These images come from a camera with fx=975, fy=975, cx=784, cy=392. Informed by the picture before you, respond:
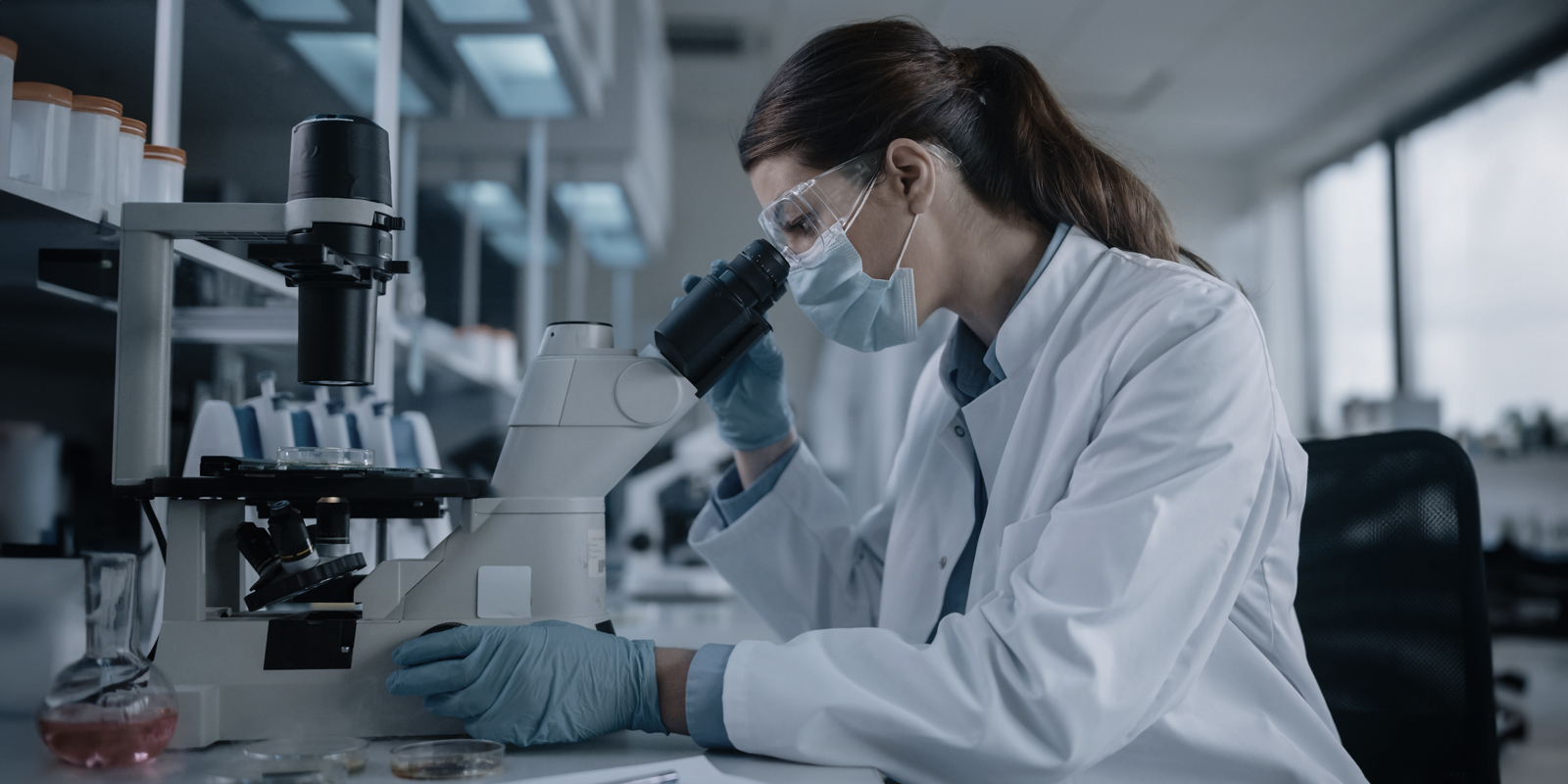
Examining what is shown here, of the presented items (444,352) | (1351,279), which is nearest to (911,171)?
(444,352)

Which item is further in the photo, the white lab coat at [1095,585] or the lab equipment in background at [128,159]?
the lab equipment in background at [128,159]

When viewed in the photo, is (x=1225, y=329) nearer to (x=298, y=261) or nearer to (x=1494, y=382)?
(x=298, y=261)

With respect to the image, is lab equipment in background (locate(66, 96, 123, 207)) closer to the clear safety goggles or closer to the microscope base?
the microscope base

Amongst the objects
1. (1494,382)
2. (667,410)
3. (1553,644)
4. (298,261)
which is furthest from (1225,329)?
(1494,382)

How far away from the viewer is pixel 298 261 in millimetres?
750

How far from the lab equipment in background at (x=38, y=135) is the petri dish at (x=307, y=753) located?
519mm

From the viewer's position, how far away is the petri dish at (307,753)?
65 cm

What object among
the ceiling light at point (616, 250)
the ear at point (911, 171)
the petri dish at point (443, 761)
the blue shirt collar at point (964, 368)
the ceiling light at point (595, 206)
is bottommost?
the petri dish at point (443, 761)

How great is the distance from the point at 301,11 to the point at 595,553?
1.21 m

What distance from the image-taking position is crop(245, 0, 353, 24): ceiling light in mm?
1489

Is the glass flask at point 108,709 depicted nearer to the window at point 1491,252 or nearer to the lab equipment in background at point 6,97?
the lab equipment in background at point 6,97

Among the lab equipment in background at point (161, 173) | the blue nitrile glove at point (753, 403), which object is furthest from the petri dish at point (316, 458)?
the blue nitrile glove at point (753, 403)

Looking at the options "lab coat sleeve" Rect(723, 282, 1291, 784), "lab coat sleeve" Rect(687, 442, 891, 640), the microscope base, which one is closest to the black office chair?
"lab coat sleeve" Rect(723, 282, 1291, 784)

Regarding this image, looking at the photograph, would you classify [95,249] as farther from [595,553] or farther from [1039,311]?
[1039,311]
